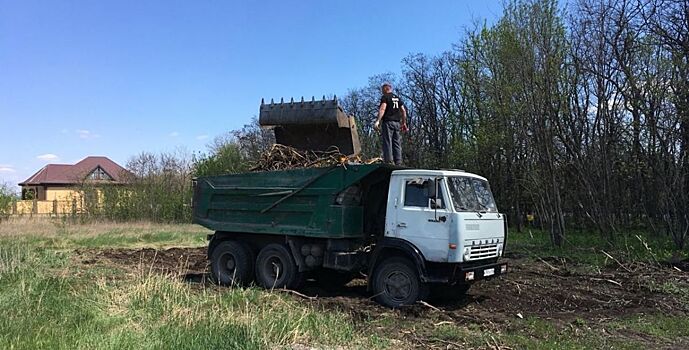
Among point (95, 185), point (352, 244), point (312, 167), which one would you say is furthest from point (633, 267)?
point (95, 185)

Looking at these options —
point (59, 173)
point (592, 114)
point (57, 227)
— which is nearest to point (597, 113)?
point (592, 114)

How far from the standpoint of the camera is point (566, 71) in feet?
62.3

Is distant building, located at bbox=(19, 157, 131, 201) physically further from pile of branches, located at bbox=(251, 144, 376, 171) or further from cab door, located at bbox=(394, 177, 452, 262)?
cab door, located at bbox=(394, 177, 452, 262)

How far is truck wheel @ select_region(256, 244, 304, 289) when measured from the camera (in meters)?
10.8

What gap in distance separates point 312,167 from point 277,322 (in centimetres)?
424

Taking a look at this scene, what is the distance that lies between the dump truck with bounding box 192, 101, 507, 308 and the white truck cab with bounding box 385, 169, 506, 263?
0.02m

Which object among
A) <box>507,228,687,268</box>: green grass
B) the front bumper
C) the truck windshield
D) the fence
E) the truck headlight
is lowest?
<box>507,228,687,268</box>: green grass

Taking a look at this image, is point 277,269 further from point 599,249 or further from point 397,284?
point 599,249

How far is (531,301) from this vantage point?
9836 millimetres

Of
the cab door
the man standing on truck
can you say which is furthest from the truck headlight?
the man standing on truck

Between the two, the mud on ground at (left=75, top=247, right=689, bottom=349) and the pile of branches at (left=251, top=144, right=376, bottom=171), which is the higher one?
the pile of branches at (left=251, top=144, right=376, bottom=171)

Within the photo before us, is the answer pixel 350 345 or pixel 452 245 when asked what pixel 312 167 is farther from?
pixel 350 345

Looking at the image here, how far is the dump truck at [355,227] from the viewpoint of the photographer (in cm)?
929

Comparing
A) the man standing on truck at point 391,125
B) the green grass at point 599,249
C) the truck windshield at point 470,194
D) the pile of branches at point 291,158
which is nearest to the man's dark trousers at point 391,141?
the man standing on truck at point 391,125
